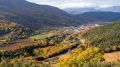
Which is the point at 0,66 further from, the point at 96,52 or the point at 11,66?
the point at 96,52

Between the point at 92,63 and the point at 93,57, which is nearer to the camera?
the point at 92,63

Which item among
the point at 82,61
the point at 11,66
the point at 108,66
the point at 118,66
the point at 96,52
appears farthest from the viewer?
the point at 96,52

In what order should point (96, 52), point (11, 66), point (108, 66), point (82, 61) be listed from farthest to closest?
point (96, 52)
point (82, 61)
point (11, 66)
point (108, 66)

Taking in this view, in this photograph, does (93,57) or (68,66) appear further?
(93,57)

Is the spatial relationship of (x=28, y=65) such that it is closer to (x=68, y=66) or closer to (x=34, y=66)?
(x=34, y=66)

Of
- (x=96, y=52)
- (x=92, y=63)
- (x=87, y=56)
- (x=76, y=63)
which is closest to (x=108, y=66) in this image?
(x=92, y=63)

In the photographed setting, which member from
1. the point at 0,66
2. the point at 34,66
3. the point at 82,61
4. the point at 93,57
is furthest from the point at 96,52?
the point at 0,66

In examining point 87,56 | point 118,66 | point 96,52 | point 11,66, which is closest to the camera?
point 118,66

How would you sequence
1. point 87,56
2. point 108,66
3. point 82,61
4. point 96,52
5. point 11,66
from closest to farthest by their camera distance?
point 108,66, point 11,66, point 82,61, point 87,56, point 96,52
